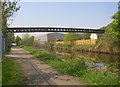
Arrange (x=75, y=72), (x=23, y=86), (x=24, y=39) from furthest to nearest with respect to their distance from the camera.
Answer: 1. (x=24, y=39)
2. (x=75, y=72)
3. (x=23, y=86)

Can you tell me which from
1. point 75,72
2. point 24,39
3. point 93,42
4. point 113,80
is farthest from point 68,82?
point 24,39

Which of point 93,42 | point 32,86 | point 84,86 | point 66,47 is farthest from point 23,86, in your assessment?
point 66,47

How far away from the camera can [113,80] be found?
12094mm

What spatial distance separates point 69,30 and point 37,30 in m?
15.6

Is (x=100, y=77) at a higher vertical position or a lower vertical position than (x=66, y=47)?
higher

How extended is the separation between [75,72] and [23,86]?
5.21m

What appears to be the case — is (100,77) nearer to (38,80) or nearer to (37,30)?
(38,80)

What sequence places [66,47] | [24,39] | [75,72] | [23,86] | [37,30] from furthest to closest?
[24,39], [37,30], [66,47], [75,72], [23,86]

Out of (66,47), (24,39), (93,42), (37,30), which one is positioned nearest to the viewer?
(93,42)

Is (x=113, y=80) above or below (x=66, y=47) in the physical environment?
above

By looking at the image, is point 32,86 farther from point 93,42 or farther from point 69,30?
point 69,30

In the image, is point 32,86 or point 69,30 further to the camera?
point 69,30

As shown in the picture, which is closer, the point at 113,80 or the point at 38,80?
the point at 113,80

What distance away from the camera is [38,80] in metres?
13.5
